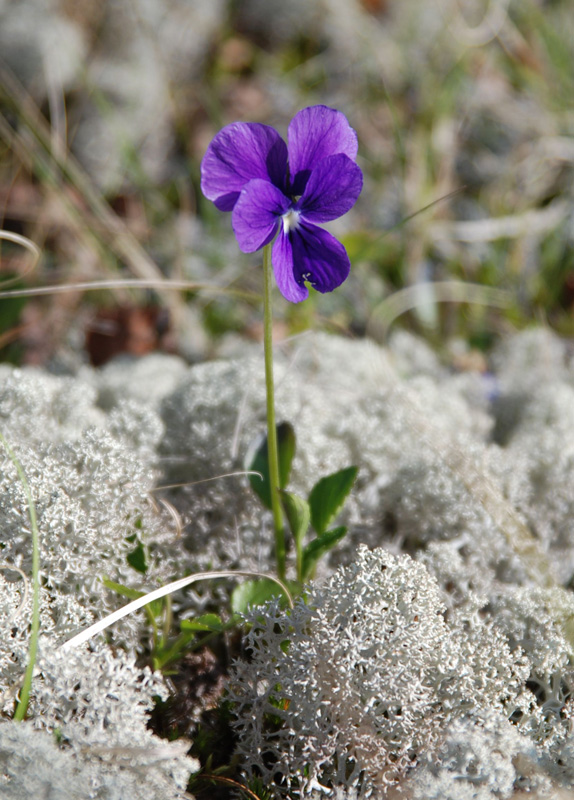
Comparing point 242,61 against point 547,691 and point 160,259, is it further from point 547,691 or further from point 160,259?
point 547,691

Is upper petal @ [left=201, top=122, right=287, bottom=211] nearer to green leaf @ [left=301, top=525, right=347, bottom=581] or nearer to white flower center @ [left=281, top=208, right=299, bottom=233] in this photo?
white flower center @ [left=281, top=208, right=299, bottom=233]

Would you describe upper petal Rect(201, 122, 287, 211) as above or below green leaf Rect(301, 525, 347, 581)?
above

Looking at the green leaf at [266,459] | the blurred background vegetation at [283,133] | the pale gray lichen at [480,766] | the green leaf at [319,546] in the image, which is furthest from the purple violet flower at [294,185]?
the blurred background vegetation at [283,133]

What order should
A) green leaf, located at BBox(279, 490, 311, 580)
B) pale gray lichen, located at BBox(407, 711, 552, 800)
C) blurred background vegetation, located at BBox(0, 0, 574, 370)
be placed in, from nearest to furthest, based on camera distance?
pale gray lichen, located at BBox(407, 711, 552, 800), green leaf, located at BBox(279, 490, 311, 580), blurred background vegetation, located at BBox(0, 0, 574, 370)

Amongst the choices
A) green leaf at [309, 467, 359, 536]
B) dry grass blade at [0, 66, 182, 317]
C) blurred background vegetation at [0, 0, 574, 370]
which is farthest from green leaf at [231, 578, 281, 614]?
dry grass blade at [0, 66, 182, 317]

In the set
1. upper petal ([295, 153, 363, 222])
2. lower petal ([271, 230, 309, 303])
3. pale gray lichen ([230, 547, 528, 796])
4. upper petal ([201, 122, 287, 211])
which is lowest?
pale gray lichen ([230, 547, 528, 796])

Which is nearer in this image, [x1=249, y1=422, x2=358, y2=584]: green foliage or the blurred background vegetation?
[x1=249, y1=422, x2=358, y2=584]: green foliage

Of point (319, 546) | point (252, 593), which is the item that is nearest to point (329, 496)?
point (319, 546)
